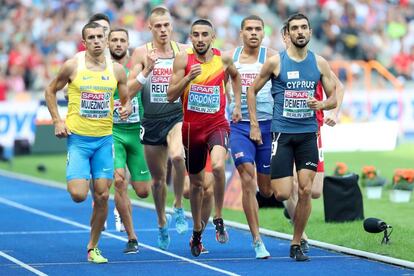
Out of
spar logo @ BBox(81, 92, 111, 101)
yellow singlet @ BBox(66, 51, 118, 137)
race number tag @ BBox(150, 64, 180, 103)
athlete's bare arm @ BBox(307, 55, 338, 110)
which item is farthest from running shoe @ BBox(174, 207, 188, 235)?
athlete's bare arm @ BBox(307, 55, 338, 110)

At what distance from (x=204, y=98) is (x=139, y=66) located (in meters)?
1.12

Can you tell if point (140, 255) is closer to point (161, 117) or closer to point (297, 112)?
point (161, 117)

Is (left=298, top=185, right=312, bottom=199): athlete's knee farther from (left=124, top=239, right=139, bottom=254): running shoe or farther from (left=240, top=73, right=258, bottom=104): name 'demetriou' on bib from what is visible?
(left=124, top=239, right=139, bottom=254): running shoe

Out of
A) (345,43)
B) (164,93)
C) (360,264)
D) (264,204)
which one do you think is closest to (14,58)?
(345,43)

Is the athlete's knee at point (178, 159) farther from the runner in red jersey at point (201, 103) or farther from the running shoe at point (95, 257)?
the running shoe at point (95, 257)

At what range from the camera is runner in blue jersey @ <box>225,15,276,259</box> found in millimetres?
13125

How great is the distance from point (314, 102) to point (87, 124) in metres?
2.19

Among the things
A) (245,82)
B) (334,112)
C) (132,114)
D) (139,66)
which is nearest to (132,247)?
(132,114)

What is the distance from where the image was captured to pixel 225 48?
111ft

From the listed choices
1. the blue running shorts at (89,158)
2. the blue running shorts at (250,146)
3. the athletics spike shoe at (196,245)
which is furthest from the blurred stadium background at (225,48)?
the blue running shorts at (89,158)

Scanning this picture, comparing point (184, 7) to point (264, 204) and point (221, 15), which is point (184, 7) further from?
point (264, 204)

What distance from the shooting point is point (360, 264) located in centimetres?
1242

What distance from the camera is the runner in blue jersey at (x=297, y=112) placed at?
12.7 metres

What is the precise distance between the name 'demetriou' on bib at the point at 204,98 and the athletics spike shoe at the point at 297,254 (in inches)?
63.4
